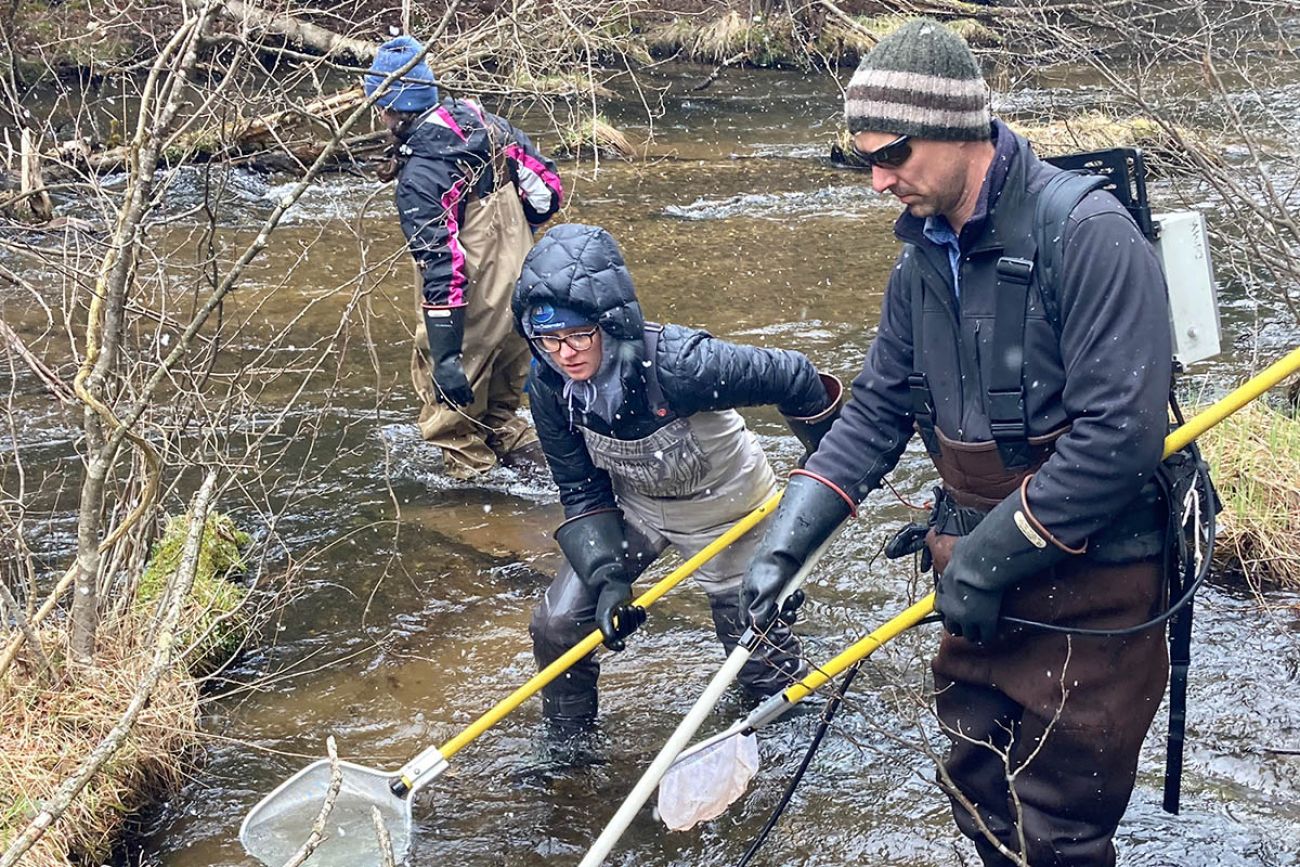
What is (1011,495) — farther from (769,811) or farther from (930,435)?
(769,811)

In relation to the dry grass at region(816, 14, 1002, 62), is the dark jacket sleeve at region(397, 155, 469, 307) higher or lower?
higher

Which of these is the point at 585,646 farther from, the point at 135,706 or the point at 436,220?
the point at 436,220

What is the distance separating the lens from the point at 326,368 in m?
8.30

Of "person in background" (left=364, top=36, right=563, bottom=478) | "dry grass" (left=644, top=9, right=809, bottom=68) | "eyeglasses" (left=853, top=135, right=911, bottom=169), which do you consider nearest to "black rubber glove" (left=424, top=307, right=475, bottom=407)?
"person in background" (left=364, top=36, right=563, bottom=478)

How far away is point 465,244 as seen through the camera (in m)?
6.44

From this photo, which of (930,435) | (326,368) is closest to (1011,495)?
(930,435)

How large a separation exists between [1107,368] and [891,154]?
0.62 meters

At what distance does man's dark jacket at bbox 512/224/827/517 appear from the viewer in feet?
12.3

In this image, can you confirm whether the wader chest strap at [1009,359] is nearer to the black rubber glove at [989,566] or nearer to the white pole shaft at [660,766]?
the black rubber glove at [989,566]

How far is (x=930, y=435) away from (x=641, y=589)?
9.23 feet

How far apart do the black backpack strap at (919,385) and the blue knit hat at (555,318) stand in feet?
3.57

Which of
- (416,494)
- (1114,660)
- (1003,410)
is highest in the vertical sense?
(1003,410)

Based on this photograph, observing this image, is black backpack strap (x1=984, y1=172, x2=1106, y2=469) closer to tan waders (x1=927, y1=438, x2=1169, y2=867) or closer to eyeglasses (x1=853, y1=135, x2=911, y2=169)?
tan waders (x1=927, y1=438, x2=1169, y2=867)

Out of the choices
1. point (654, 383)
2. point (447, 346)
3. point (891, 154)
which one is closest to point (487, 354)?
point (447, 346)
